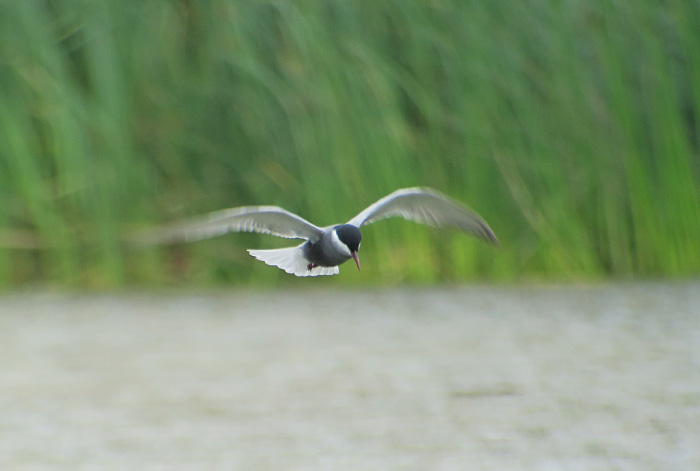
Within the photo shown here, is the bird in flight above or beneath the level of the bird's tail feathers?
above

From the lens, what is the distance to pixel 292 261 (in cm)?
145

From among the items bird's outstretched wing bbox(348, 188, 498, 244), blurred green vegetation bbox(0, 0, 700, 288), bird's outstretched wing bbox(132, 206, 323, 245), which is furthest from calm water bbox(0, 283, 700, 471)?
bird's outstretched wing bbox(132, 206, 323, 245)

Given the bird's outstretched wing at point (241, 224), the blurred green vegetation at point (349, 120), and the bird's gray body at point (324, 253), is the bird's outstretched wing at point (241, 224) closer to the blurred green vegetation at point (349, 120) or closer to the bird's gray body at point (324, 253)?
the bird's gray body at point (324, 253)

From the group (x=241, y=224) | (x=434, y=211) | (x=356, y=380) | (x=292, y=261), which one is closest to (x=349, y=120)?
(x=356, y=380)

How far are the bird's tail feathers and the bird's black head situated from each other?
0.04m

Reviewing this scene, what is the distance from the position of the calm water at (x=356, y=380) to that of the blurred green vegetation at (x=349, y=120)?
18cm

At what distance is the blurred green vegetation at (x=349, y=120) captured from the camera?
3.50 meters

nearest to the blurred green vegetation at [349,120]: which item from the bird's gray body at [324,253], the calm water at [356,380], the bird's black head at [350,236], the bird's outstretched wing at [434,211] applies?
the calm water at [356,380]

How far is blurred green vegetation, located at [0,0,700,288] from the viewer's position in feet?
11.5

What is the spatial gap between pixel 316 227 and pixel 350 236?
5cm

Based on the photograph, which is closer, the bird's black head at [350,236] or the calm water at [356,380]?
the bird's black head at [350,236]

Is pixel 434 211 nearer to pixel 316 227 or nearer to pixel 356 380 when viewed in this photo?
pixel 316 227

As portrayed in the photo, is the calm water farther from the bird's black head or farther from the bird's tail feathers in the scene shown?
the bird's black head

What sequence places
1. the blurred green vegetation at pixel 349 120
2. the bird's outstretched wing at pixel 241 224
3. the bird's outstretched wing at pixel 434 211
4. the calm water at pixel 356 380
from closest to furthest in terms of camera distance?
the bird's outstretched wing at pixel 241 224 < the bird's outstretched wing at pixel 434 211 < the calm water at pixel 356 380 < the blurred green vegetation at pixel 349 120
